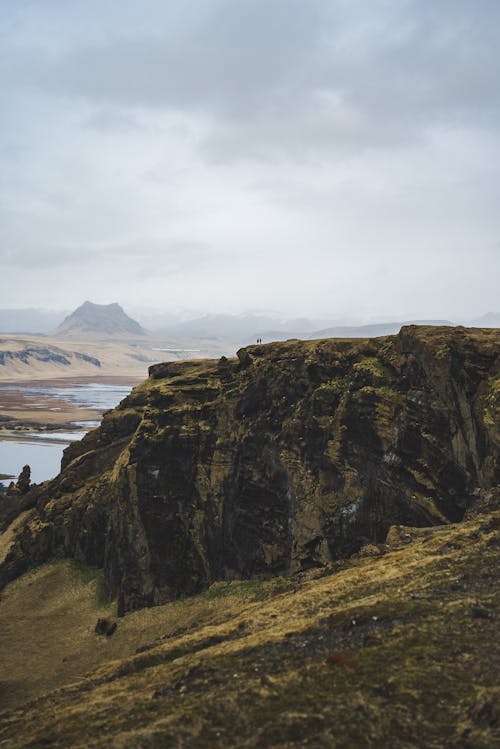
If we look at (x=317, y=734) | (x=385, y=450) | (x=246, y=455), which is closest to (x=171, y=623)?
(x=246, y=455)

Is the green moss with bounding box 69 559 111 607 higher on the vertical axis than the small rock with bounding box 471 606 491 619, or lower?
lower

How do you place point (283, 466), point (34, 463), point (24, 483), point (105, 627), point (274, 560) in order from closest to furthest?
point (105, 627) < point (274, 560) < point (283, 466) < point (24, 483) < point (34, 463)

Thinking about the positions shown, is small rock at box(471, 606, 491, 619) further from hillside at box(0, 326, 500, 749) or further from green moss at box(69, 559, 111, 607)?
green moss at box(69, 559, 111, 607)

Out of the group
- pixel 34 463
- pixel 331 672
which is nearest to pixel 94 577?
pixel 331 672

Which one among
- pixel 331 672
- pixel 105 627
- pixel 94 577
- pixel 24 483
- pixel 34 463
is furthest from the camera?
pixel 34 463

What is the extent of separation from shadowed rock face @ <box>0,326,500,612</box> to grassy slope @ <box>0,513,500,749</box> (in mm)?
9133

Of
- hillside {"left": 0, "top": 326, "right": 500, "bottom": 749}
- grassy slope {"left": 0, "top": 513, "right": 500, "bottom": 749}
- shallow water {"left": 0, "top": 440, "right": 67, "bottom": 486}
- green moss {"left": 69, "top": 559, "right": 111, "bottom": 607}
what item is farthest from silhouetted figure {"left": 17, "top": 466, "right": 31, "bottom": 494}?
grassy slope {"left": 0, "top": 513, "right": 500, "bottom": 749}

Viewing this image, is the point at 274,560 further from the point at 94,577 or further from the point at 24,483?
the point at 24,483

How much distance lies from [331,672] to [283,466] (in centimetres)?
3658

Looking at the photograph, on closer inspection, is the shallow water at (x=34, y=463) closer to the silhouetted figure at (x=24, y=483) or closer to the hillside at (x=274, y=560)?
the silhouetted figure at (x=24, y=483)

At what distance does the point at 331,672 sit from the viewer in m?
26.4

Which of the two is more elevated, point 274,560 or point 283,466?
point 283,466

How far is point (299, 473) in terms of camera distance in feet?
200

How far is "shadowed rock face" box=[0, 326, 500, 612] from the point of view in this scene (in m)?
50.2
